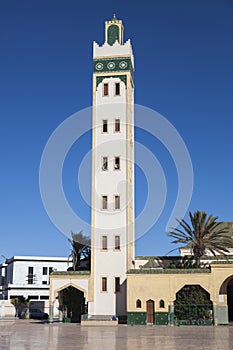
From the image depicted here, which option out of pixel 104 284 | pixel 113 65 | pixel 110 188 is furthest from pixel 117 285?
pixel 113 65

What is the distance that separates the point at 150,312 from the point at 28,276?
35.2m

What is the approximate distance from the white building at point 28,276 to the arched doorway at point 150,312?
2810 centimetres

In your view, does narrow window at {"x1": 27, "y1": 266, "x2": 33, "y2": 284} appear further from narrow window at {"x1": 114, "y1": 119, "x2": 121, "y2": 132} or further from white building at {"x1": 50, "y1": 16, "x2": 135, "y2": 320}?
narrow window at {"x1": 114, "y1": 119, "x2": 121, "y2": 132}

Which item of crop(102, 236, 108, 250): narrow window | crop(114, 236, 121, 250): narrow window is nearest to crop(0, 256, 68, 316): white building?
crop(102, 236, 108, 250): narrow window

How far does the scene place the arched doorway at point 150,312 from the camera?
3441 cm

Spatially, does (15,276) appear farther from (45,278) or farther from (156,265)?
(156,265)

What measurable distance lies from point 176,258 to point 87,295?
7475mm

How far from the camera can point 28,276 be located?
6656 cm

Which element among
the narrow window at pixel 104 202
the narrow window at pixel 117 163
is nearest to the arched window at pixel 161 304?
the narrow window at pixel 104 202

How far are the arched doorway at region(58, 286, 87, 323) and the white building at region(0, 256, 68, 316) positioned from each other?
21.5 meters

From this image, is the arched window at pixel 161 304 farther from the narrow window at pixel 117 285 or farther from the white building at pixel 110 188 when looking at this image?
the narrow window at pixel 117 285

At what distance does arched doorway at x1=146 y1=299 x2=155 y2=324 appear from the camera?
34.4m

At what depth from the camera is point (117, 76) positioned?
41156 mm

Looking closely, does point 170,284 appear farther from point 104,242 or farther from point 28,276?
point 28,276
